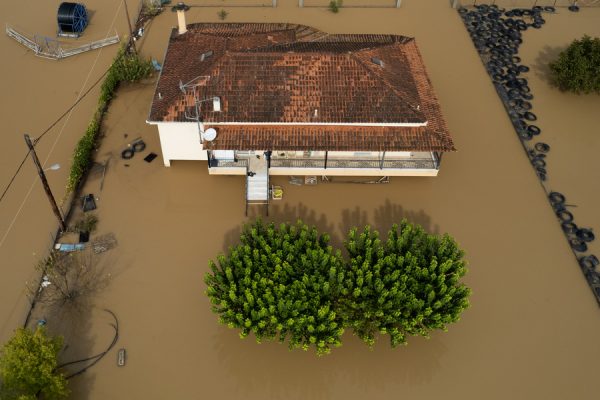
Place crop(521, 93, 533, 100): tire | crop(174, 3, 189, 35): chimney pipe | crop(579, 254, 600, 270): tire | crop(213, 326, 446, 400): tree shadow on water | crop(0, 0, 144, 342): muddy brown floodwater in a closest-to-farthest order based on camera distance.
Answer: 1. crop(213, 326, 446, 400): tree shadow on water
2. crop(0, 0, 144, 342): muddy brown floodwater
3. crop(579, 254, 600, 270): tire
4. crop(174, 3, 189, 35): chimney pipe
5. crop(521, 93, 533, 100): tire

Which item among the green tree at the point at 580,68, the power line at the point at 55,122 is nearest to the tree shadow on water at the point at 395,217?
the green tree at the point at 580,68

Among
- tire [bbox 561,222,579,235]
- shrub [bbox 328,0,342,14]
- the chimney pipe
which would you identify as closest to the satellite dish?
the chimney pipe

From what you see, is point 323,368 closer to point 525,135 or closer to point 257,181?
point 257,181

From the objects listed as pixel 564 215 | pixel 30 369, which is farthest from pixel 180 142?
pixel 564 215

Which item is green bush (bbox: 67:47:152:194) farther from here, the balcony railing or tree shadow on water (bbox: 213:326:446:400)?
tree shadow on water (bbox: 213:326:446:400)

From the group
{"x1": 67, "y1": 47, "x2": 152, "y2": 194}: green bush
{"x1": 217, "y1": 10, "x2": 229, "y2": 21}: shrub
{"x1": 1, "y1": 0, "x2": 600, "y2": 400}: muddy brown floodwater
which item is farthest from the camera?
{"x1": 217, "y1": 10, "x2": 229, "y2": 21}: shrub

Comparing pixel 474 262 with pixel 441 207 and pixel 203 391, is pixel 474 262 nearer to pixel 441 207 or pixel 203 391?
pixel 441 207

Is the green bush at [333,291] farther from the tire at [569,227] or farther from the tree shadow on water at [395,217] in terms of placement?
the tire at [569,227]
